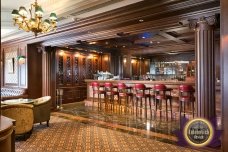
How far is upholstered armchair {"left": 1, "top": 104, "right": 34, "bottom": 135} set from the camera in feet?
14.9

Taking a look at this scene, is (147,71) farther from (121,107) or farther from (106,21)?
(106,21)

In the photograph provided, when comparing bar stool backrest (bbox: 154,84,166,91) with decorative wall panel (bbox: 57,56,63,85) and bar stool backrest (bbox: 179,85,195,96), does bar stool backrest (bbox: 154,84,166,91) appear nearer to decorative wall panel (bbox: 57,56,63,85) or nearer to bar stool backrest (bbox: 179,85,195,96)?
bar stool backrest (bbox: 179,85,195,96)

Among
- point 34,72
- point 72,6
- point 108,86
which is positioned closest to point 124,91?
point 108,86

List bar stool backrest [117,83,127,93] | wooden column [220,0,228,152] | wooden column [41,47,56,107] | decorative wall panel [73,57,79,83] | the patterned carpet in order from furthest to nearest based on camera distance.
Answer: decorative wall panel [73,57,79,83] → wooden column [41,47,56,107] → bar stool backrest [117,83,127,93] → the patterned carpet → wooden column [220,0,228,152]

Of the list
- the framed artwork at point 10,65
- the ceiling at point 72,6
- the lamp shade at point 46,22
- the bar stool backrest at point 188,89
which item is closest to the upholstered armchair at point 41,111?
the lamp shade at point 46,22

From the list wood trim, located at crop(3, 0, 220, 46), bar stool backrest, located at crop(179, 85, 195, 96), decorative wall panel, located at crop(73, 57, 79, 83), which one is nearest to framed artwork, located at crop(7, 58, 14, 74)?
decorative wall panel, located at crop(73, 57, 79, 83)

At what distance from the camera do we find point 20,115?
4.64m

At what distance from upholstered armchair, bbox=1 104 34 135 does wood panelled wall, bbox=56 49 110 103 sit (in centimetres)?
463

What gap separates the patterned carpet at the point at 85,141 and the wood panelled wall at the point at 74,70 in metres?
4.48

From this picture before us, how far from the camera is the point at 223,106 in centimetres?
177

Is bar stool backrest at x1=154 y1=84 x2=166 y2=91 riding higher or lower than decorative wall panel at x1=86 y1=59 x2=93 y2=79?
lower

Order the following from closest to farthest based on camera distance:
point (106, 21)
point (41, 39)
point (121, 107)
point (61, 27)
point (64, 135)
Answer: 1. point (64, 135)
2. point (106, 21)
3. point (61, 27)
4. point (41, 39)
5. point (121, 107)

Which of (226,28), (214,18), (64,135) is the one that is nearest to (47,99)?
(64,135)

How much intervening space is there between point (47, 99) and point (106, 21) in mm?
2831
